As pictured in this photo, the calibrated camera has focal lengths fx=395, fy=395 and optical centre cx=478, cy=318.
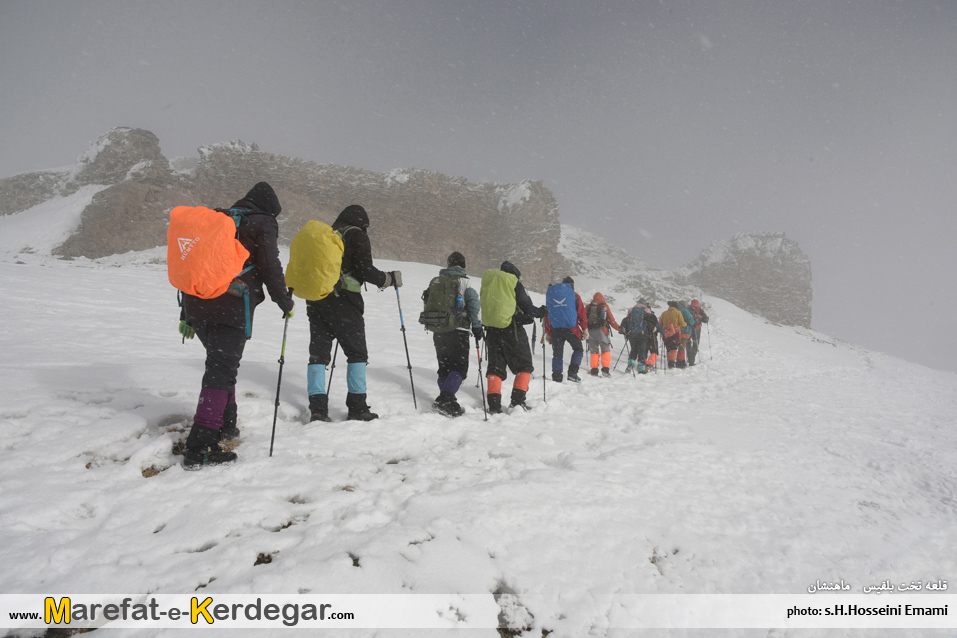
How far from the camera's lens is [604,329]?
11.0 m

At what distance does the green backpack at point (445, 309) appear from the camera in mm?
5676

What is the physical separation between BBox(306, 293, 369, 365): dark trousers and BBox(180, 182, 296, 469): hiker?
2.61ft

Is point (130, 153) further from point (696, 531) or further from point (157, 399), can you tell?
point (696, 531)

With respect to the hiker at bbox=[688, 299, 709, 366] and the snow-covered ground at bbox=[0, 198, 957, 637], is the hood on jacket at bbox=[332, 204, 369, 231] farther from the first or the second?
the hiker at bbox=[688, 299, 709, 366]

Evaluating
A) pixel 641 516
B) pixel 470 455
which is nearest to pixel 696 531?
pixel 641 516

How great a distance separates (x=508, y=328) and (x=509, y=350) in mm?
363

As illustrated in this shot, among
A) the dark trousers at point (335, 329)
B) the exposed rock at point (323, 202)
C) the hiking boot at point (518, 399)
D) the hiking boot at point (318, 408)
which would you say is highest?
the exposed rock at point (323, 202)

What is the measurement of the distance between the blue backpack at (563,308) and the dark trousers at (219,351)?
23.7ft

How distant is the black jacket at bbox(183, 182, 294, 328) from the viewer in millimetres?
3262

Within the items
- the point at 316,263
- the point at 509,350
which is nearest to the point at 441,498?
the point at 316,263

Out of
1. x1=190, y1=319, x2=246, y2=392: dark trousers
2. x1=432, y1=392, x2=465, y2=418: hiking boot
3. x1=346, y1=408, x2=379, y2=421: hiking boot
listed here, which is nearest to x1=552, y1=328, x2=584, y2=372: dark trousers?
x1=432, y1=392, x2=465, y2=418: hiking boot

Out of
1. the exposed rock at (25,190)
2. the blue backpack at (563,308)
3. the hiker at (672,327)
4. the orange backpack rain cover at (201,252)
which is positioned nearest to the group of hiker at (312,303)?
the orange backpack rain cover at (201,252)

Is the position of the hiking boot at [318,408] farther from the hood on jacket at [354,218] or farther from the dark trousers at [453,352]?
the hood on jacket at [354,218]

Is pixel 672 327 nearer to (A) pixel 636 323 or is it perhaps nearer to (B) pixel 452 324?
(A) pixel 636 323
